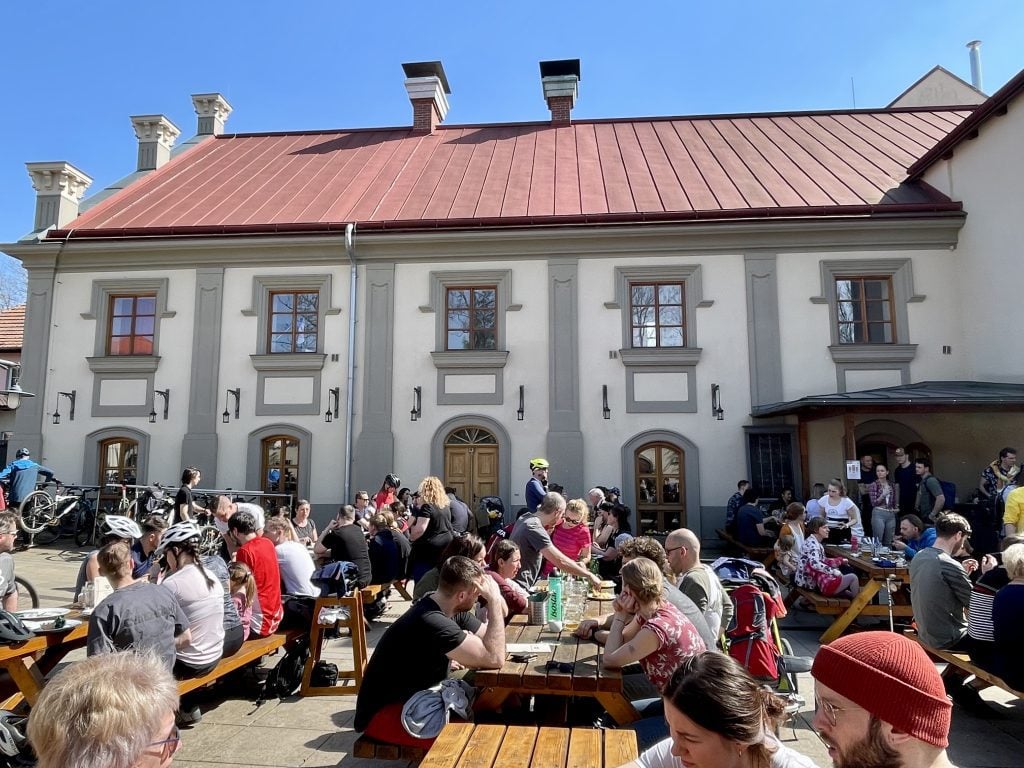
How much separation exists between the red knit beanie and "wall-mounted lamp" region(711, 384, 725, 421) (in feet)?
38.4

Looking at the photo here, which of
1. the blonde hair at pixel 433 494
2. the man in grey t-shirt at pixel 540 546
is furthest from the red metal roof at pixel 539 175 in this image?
the man in grey t-shirt at pixel 540 546

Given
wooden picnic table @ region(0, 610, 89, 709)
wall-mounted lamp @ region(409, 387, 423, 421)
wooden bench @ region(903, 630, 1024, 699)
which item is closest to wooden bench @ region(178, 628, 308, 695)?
wooden picnic table @ region(0, 610, 89, 709)

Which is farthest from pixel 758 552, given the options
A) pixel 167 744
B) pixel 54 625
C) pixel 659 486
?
pixel 167 744

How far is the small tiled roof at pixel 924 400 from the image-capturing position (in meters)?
10.6

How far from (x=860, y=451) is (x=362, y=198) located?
11926 millimetres

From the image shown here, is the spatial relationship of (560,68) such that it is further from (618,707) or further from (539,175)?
(618,707)

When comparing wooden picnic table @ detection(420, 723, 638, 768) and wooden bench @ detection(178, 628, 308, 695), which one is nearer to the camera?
wooden picnic table @ detection(420, 723, 638, 768)

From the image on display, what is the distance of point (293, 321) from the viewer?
14234 mm

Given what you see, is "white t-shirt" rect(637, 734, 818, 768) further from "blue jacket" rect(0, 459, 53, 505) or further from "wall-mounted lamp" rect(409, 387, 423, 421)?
"blue jacket" rect(0, 459, 53, 505)

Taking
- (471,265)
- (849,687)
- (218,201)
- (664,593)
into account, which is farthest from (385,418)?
(849,687)

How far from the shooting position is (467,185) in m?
15.7

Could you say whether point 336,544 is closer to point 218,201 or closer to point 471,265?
point 471,265

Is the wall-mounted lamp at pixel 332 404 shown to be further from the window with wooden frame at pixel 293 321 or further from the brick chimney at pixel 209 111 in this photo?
the brick chimney at pixel 209 111

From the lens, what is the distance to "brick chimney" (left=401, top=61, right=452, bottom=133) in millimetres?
19203
